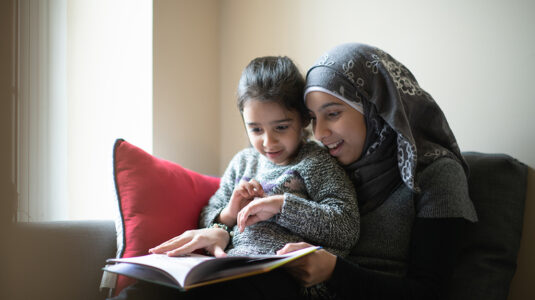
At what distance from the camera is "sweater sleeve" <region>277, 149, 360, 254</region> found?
1.06m

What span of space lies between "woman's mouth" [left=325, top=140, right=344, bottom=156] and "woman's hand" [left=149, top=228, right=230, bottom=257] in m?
0.40

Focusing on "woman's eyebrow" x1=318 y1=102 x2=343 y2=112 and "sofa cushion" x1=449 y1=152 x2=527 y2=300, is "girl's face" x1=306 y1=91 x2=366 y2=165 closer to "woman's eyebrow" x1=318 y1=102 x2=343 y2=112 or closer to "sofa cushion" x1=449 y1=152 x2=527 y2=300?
"woman's eyebrow" x1=318 y1=102 x2=343 y2=112

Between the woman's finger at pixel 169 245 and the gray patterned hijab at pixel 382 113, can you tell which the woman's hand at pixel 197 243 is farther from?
the gray patterned hijab at pixel 382 113

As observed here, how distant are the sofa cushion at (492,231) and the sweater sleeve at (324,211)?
1.08 feet

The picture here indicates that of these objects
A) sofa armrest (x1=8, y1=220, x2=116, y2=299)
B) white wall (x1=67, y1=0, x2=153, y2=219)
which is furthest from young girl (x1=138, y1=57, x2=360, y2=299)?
white wall (x1=67, y1=0, x2=153, y2=219)

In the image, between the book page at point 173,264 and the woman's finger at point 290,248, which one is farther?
the woman's finger at point 290,248

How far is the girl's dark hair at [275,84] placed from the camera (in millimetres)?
1220

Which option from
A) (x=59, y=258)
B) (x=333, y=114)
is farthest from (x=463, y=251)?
(x=59, y=258)

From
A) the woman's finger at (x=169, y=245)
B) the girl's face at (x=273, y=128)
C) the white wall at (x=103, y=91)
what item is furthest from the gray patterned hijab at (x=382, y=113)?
the white wall at (x=103, y=91)

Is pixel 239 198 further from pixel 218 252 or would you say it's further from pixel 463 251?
pixel 463 251

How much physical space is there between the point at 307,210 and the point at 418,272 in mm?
314

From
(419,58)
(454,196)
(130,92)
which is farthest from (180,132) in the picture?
(454,196)

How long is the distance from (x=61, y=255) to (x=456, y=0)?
4.99ft

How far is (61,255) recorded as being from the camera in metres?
1.12
